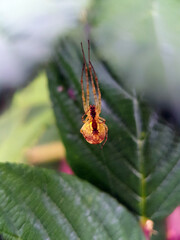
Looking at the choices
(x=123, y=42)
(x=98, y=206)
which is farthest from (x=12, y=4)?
(x=98, y=206)

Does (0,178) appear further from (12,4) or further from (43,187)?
(12,4)

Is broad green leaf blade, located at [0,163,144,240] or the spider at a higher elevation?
the spider

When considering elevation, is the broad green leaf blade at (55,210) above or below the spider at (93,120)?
below
